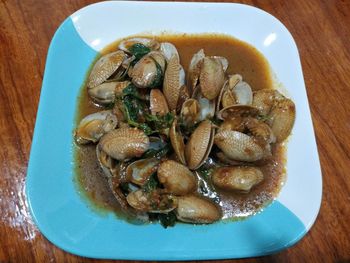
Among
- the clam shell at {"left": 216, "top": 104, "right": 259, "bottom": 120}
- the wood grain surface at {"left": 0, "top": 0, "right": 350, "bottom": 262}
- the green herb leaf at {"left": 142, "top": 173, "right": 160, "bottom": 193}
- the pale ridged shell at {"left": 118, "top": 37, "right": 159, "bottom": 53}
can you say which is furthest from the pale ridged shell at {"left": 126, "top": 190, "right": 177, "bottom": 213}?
the pale ridged shell at {"left": 118, "top": 37, "right": 159, "bottom": 53}

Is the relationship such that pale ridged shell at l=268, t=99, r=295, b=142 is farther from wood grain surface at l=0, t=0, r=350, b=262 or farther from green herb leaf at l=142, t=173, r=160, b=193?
green herb leaf at l=142, t=173, r=160, b=193

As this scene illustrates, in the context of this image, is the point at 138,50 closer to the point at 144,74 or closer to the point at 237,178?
the point at 144,74

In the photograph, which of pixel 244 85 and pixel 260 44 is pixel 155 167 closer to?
pixel 244 85

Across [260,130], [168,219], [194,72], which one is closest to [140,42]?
[194,72]

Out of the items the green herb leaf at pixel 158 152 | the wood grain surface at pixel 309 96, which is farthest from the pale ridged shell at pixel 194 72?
the wood grain surface at pixel 309 96

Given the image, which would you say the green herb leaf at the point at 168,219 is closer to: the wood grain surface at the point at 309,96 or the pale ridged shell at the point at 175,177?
the pale ridged shell at the point at 175,177

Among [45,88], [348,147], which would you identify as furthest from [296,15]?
[45,88]
